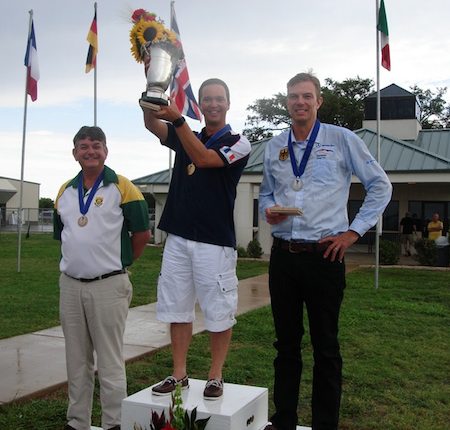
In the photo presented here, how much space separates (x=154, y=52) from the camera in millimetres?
3248

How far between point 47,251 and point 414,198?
13241mm

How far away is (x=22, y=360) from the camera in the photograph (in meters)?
5.73

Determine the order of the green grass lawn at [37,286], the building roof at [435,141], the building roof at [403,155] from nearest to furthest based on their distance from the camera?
the green grass lawn at [37,286], the building roof at [403,155], the building roof at [435,141]

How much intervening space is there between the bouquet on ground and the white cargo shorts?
0.54 metres

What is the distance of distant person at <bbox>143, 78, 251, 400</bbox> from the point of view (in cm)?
342

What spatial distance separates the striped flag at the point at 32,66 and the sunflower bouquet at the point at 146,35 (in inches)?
398

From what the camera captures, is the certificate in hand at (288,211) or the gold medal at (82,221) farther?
the gold medal at (82,221)

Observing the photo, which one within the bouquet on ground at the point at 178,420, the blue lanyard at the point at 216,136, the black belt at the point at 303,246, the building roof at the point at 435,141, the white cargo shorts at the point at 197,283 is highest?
the building roof at the point at 435,141

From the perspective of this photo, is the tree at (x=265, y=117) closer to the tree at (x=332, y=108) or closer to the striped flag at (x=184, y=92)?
the tree at (x=332, y=108)

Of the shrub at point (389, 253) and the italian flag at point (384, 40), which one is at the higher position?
the italian flag at point (384, 40)

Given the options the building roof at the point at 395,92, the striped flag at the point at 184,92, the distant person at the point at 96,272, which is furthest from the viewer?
the building roof at the point at 395,92

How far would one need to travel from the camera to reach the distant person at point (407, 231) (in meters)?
19.8

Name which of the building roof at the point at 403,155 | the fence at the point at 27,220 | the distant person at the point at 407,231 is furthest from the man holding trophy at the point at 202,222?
the fence at the point at 27,220

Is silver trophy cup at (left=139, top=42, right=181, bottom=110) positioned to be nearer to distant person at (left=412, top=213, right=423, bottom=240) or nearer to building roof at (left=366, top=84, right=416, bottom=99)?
distant person at (left=412, top=213, right=423, bottom=240)
